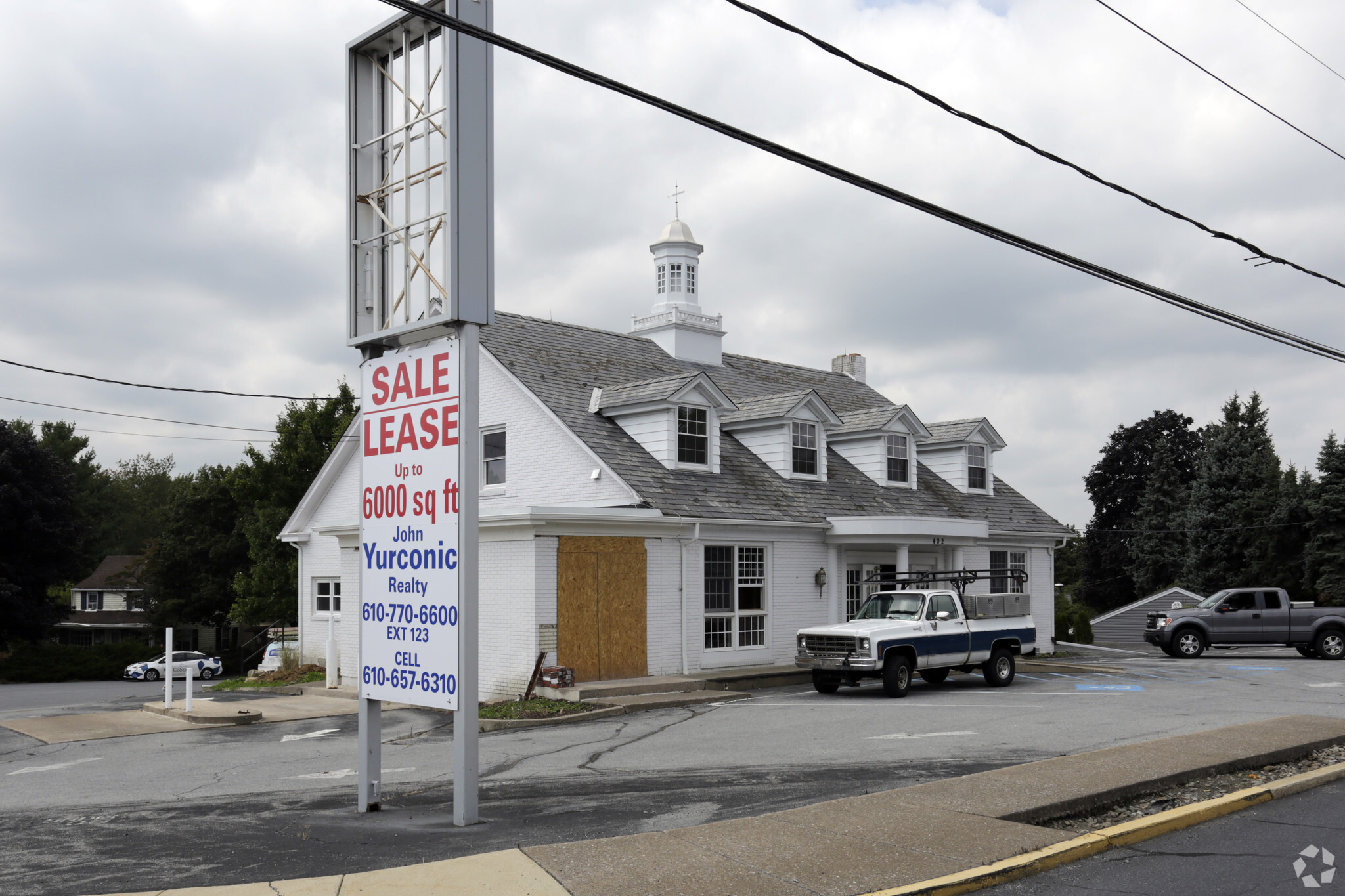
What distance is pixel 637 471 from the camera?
2177 centimetres

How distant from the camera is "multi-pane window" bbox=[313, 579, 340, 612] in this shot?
93.9 ft

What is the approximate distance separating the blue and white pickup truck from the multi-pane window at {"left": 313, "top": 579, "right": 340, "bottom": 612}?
14.4 m

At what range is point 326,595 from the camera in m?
29.7

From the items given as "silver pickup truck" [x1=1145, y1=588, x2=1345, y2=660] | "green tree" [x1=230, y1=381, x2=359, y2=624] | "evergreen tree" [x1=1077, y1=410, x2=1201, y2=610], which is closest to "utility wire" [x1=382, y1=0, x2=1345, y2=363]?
"silver pickup truck" [x1=1145, y1=588, x2=1345, y2=660]

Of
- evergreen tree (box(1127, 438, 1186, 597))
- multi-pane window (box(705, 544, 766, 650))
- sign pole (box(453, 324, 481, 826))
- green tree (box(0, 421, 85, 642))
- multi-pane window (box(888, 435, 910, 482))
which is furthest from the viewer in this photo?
evergreen tree (box(1127, 438, 1186, 597))

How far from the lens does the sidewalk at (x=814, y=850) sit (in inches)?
257

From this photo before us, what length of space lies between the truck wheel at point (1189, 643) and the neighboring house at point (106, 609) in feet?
212

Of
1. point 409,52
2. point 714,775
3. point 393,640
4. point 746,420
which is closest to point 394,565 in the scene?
point 393,640

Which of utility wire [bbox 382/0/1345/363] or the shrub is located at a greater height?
utility wire [bbox 382/0/1345/363]

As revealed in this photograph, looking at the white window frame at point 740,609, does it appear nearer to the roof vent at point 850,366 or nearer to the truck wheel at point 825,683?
the truck wheel at point 825,683

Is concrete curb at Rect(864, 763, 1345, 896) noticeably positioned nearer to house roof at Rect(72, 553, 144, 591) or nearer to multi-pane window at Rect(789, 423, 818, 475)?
multi-pane window at Rect(789, 423, 818, 475)

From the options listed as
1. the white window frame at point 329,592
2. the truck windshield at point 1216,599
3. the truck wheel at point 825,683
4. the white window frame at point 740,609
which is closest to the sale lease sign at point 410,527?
the truck wheel at point 825,683

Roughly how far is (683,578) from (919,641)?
4779 mm

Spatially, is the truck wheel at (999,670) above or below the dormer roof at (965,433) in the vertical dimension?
below
